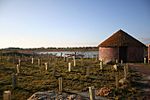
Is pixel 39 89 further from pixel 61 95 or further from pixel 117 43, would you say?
pixel 117 43

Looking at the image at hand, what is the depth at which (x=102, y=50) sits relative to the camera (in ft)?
132

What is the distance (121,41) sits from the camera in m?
39.2

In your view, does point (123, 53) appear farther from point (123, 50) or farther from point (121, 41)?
point (121, 41)

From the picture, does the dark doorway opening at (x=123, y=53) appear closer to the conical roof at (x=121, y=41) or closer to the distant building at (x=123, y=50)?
the distant building at (x=123, y=50)

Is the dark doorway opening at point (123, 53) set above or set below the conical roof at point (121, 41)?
below

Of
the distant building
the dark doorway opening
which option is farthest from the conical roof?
the dark doorway opening

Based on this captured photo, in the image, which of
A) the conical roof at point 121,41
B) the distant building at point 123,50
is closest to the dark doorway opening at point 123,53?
the distant building at point 123,50

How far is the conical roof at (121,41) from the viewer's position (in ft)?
126

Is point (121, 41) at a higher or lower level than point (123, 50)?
higher

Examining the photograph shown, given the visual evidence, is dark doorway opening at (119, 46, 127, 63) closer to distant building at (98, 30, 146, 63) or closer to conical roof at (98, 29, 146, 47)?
distant building at (98, 30, 146, 63)

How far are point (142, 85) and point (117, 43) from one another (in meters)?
22.0

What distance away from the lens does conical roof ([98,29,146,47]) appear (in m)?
38.5

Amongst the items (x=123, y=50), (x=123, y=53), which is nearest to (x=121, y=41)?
(x=123, y=50)

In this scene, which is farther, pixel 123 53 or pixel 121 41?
pixel 121 41
